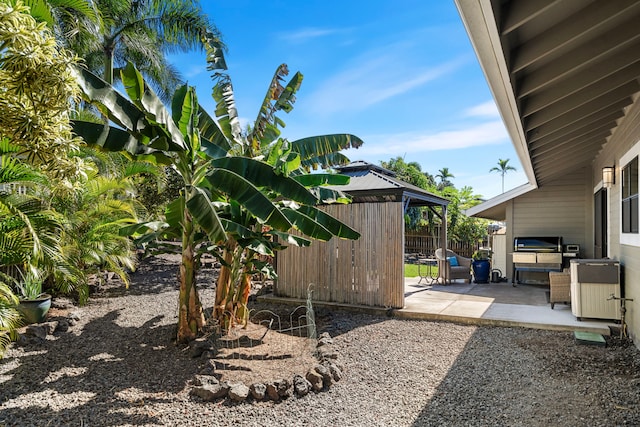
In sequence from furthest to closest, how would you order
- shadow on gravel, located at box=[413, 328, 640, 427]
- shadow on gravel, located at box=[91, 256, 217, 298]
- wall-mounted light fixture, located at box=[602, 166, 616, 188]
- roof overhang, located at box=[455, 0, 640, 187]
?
shadow on gravel, located at box=[91, 256, 217, 298]
wall-mounted light fixture, located at box=[602, 166, 616, 188]
shadow on gravel, located at box=[413, 328, 640, 427]
roof overhang, located at box=[455, 0, 640, 187]

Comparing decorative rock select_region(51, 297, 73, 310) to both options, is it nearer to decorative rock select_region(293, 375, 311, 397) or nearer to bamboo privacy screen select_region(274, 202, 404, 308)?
bamboo privacy screen select_region(274, 202, 404, 308)

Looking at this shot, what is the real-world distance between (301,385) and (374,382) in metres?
0.90

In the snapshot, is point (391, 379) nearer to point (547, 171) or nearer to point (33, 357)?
point (33, 357)

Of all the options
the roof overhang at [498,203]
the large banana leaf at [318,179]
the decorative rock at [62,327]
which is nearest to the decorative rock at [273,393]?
the large banana leaf at [318,179]

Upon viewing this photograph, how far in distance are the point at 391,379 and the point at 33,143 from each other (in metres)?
4.24

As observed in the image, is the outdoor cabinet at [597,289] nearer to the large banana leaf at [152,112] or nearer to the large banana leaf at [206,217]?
the large banana leaf at [206,217]

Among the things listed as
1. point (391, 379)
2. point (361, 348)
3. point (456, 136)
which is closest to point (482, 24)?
point (391, 379)

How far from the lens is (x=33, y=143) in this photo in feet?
8.48

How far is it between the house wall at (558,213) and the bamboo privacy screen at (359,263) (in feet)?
19.8

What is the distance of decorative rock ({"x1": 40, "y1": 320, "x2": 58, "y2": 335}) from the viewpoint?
6.37 m

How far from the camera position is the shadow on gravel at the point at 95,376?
382 centimetres

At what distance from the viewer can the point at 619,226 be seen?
685cm

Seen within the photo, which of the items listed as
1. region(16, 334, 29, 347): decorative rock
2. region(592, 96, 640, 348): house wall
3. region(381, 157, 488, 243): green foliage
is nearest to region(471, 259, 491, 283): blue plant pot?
region(592, 96, 640, 348): house wall

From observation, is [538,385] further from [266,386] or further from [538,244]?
[538,244]
